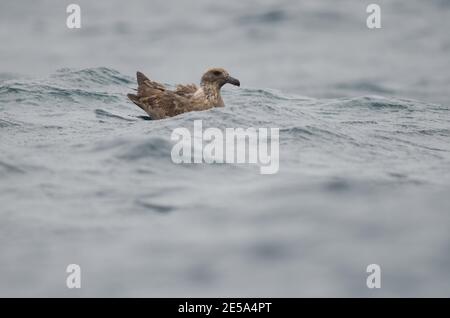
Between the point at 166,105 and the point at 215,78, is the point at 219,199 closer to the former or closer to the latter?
the point at 166,105

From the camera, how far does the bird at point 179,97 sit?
1579 centimetres

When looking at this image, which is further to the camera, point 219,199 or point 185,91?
point 185,91

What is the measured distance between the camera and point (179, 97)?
15.9m

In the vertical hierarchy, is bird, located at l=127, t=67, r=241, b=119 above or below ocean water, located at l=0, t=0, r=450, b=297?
above

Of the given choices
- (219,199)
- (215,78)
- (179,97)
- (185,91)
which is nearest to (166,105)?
(179,97)

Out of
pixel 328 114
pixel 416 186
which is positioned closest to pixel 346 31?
pixel 328 114

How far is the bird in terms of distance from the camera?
1579cm

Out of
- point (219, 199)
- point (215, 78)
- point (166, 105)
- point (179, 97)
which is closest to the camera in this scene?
point (219, 199)

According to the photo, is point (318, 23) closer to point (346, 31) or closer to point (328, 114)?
point (346, 31)

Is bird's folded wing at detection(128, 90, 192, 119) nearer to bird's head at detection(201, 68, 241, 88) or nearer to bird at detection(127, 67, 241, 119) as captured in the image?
bird at detection(127, 67, 241, 119)

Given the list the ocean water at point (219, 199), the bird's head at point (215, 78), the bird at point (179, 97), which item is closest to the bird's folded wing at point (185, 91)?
the bird at point (179, 97)

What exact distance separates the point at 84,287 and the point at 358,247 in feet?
9.16

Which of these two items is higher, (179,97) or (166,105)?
(179,97)

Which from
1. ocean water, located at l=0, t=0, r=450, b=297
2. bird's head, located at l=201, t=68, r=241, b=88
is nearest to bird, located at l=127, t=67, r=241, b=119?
bird's head, located at l=201, t=68, r=241, b=88
